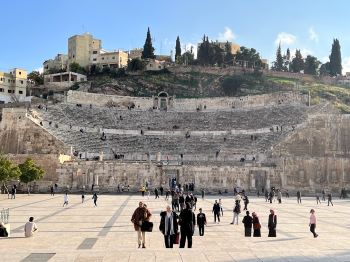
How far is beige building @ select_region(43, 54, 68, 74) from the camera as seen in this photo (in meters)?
97.4

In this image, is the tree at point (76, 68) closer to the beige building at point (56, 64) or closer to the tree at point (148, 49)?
the beige building at point (56, 64)

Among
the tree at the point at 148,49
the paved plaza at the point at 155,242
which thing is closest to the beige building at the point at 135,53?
the tree at the point at 148,49

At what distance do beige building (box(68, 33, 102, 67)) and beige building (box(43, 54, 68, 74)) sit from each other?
1674 mm

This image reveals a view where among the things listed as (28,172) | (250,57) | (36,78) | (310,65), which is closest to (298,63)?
(310,65)

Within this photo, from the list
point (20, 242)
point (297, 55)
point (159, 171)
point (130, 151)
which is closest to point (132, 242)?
point (20, 242)

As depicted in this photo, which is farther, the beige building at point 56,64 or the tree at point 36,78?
the beige building at point 56,64

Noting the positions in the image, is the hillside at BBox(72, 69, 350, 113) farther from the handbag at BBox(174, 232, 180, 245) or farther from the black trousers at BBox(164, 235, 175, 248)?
the black trousers at BBox(164, 235, 175, 248)

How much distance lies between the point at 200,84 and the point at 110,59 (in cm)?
2277

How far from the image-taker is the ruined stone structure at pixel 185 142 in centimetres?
4844

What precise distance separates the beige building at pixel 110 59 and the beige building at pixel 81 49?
4.69 feet

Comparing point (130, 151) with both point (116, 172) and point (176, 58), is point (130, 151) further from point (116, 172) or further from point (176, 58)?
point (176, 58)

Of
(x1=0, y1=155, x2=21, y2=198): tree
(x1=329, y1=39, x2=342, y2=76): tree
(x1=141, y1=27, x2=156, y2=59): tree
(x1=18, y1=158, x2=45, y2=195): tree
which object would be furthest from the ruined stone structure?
(x1=329, y1=39, x2=342, y2=76): tree

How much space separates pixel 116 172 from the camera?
160 feet

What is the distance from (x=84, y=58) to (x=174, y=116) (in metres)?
38.6
